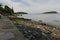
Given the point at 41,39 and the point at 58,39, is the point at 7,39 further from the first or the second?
the point at 58,39

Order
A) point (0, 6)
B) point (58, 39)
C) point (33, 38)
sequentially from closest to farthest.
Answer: point (33, 38)
point (58, 39)
point (0, 6)

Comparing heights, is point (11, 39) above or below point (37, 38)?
above

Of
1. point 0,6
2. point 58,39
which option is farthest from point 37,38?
point 0,6

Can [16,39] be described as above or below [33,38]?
above

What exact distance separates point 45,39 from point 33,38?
37.9 inches

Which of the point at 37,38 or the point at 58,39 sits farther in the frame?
the point at 58,39

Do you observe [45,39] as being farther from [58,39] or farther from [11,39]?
[11,39]

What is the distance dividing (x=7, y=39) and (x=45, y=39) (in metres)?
4.19

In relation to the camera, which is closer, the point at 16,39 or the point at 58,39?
the point at 16,39

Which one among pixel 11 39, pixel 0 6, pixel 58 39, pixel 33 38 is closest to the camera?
pixel 11 39

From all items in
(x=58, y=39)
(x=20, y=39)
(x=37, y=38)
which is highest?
(x=20, y=39)

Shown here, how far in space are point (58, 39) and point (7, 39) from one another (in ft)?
22.5

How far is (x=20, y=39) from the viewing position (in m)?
6.27

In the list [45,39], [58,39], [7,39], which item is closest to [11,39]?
[7,39]
